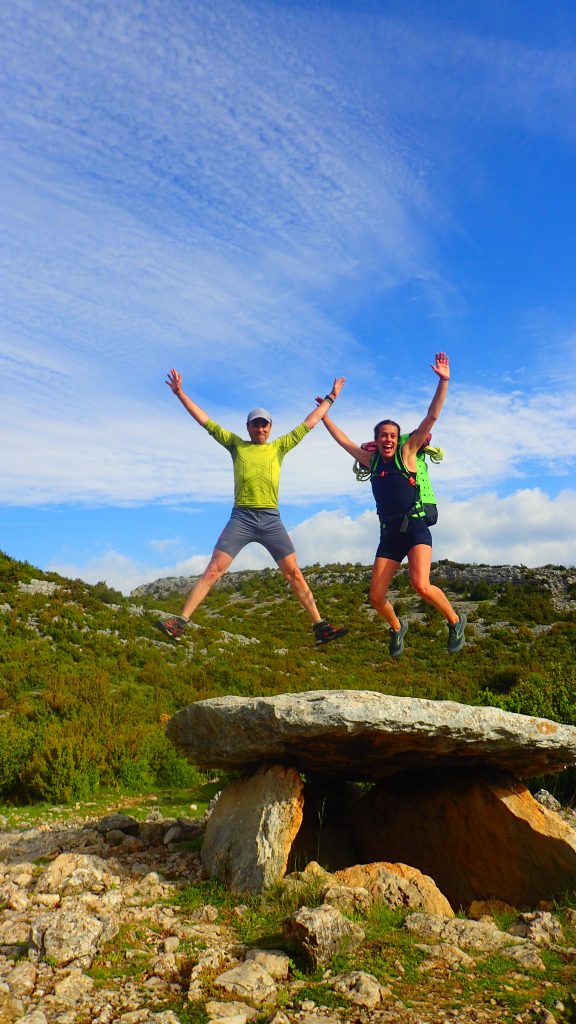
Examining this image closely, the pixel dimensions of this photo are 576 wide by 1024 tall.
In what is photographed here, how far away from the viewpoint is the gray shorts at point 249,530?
625cm

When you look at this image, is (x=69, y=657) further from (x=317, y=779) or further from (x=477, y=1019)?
(x=477, y=1019)

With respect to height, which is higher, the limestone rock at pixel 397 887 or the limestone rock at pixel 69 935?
the limestone rock at pixel 69 935

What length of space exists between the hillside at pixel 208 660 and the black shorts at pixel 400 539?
7450 millimetres

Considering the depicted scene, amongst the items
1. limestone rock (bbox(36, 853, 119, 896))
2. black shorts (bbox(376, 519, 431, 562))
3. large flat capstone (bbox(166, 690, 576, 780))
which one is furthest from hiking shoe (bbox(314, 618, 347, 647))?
limestone rock (bbox(36, 853, 119, 896))

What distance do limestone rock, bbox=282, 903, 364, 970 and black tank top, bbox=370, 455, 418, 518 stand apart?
3256 mm

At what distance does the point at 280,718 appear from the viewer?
286 inches

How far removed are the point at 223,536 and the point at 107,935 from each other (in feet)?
10.8

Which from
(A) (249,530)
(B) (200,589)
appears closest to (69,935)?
(B) (200,589)

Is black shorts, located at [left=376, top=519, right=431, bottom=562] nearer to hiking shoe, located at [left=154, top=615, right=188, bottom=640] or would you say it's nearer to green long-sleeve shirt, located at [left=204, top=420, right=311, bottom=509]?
green long-sleeve shirt, located at [left=204, top=420, right=311, bottom=509]

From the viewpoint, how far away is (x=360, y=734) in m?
7.63

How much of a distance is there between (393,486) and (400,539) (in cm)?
49

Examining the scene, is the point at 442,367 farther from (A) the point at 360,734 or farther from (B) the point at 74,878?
(B) the point at 74,878

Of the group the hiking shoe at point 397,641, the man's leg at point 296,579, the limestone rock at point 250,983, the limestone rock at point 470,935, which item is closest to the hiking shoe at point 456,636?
the hiking shoe at point 397,641

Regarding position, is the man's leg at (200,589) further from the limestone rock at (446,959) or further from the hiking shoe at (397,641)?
the limestone rock at (446,959)
